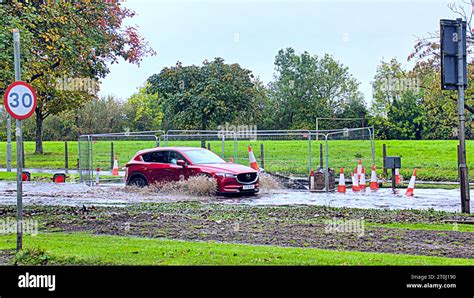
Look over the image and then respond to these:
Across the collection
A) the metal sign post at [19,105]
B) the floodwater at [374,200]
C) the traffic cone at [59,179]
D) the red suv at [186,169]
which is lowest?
the floodwater at [374,200]

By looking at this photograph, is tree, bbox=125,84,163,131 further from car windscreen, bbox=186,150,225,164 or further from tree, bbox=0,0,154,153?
tree, bbox=0,0,154,153

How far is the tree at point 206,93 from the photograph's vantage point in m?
Answer: 30.9

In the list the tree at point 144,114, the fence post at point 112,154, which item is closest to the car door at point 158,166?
the fence post at point 112,154

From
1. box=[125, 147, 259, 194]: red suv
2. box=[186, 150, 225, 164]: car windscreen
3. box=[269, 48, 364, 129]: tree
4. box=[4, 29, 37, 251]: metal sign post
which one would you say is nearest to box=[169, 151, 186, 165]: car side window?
box=[125, 147, 259, 194]: red suv

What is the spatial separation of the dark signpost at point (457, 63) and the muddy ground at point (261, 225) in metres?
1.33

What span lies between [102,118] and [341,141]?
105ft

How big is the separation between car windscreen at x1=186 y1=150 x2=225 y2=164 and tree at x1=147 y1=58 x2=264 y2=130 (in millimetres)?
10557

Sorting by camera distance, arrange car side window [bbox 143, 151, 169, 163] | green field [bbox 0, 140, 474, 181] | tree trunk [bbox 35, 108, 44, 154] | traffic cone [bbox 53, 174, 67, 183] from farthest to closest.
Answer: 1. tree trunk [bbox 35, 108, 44, 154]
2. traffic cone [bbox 53, 174, 67, 183]
3. green field [bbox 0, 140, 474, 181]
4. car side window [bbox 143, 151, 169, 163]

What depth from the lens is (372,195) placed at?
1872cm

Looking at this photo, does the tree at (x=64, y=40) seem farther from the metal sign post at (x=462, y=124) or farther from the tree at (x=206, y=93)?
the tree at (x=206, y=93)

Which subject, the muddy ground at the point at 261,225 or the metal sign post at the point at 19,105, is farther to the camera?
the muddy ground at the point at 261,225

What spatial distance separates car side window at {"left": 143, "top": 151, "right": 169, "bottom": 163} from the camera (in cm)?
1969
